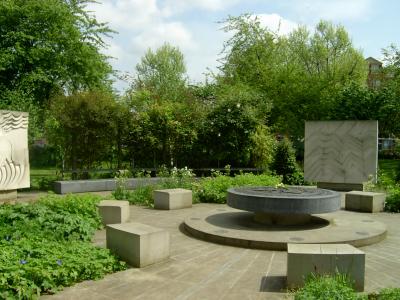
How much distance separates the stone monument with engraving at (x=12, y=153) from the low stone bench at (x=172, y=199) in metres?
4.55

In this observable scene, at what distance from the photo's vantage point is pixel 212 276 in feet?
20.6

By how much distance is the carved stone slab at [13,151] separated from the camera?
12805mm

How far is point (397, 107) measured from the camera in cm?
2658

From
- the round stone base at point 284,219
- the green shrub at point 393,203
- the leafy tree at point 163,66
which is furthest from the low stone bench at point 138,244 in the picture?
the leafy tree at point 163,66

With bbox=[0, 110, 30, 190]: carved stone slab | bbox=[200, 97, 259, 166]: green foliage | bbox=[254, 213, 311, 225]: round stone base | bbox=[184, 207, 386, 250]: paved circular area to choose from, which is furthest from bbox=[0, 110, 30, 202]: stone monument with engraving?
bbox=[254, 213, 311, 225]: round stone base

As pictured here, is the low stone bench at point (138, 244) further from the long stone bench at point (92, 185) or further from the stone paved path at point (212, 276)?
the long stone bench at point (92, 185)

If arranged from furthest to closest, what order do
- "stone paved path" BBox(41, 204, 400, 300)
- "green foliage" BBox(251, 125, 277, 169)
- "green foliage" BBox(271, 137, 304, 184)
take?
1. "green foliage" BBox(251, 125, 277, 169)
2. "green foliage" BBox(271, 137, 304, 184)
3. "stone paved path" BBox(41, 204, 400, 300)

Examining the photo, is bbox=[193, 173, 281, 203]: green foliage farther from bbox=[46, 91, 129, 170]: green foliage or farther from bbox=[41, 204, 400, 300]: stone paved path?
bbox=[46, 91, 129, 170]: green foliage

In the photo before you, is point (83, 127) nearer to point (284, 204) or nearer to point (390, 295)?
point (284, 204)

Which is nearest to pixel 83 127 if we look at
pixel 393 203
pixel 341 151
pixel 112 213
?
pixel 112 213

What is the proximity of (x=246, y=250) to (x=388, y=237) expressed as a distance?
332cm

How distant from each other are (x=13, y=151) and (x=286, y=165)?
35.5 ft

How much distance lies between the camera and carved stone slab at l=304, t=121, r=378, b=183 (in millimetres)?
16469

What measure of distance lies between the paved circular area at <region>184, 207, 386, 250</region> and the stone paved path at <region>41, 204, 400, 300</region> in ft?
0.62
